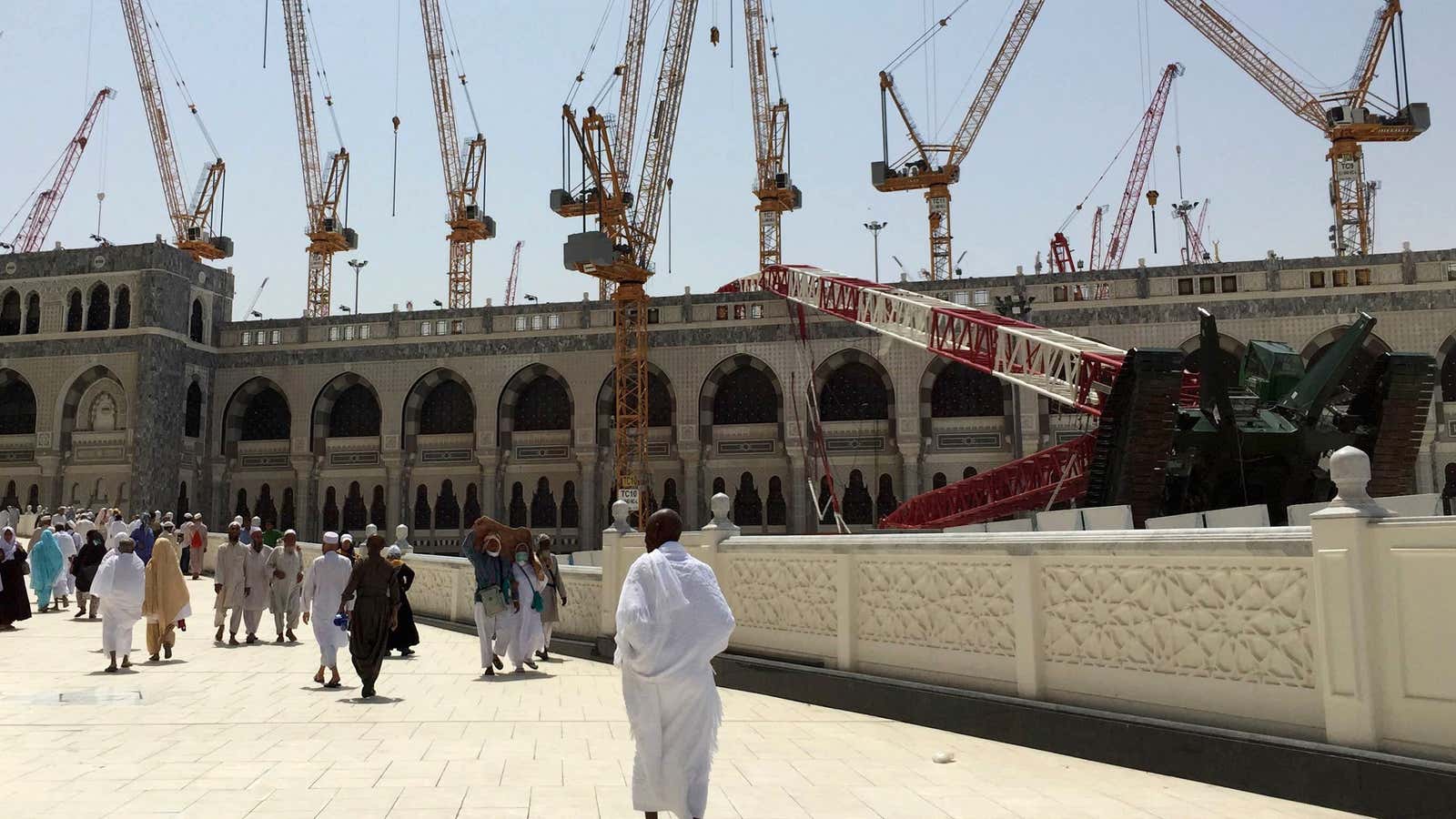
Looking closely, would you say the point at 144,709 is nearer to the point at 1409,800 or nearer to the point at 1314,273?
the point at 1409,800

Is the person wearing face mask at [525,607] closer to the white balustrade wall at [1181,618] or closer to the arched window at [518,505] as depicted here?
the white balustrade wall at [1181,618]

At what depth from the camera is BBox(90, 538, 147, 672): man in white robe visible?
12.9m

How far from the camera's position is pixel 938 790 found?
6.62m

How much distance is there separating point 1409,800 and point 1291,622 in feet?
3.54

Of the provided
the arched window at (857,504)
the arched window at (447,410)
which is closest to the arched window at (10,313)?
the arched window at (447,410)

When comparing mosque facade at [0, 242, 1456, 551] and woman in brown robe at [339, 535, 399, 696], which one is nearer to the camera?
woman in brown robe at [339, 535, 399, 696]

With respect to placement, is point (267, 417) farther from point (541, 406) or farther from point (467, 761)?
point (467, 761)

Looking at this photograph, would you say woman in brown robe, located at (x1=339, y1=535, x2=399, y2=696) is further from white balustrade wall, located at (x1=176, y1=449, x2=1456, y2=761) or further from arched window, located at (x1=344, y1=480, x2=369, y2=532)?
arched window, located at (x1=344, y1=480, x2=369, y2=532)

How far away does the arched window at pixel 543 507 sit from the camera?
41.0 meters

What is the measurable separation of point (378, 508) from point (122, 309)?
1196cm

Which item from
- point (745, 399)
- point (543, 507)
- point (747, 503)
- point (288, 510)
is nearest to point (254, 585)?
point (747, 503)

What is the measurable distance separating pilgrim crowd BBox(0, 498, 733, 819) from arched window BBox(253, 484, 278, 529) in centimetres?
1981

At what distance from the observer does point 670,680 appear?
18.0 ft

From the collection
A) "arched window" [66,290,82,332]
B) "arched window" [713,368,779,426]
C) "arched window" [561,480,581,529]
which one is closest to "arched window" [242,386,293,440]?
"arched window" [66,290,82,332]
